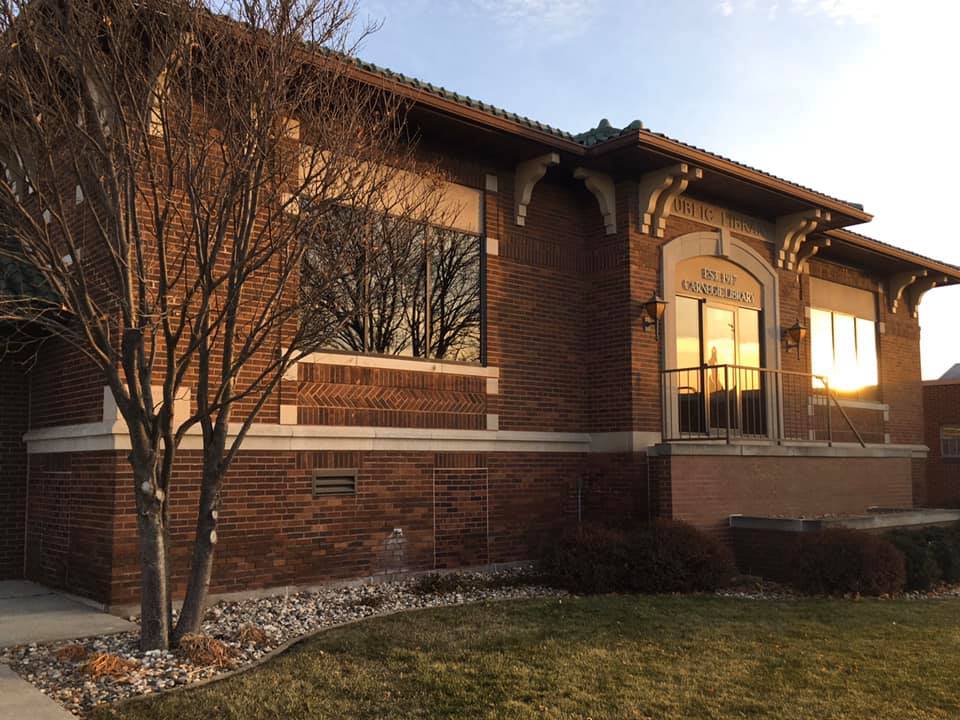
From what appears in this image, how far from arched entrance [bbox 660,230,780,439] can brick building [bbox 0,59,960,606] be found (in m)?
0.04

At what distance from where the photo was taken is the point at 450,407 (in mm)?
10883

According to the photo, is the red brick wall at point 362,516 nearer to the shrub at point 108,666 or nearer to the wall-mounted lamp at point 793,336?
the shrub at point 108,666

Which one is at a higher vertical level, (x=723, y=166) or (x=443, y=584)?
(x=723, y=166)

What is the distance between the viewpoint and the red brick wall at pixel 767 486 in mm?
11211

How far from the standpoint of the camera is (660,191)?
12.2m

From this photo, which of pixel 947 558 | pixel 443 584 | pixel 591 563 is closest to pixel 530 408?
pixel 591 563

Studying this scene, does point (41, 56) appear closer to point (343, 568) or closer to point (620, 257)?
point (343, 568)

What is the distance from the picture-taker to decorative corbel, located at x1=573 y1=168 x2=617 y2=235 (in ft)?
39.8

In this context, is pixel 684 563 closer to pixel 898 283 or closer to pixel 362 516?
pixel 362 516

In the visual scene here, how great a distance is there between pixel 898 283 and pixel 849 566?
1053 cm

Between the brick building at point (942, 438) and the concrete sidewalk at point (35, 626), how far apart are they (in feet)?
58.3

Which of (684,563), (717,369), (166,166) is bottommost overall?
(684,563)

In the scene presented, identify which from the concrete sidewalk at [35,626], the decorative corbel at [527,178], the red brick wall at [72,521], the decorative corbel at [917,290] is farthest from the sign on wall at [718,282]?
the concrete sidewalk at [35,626]

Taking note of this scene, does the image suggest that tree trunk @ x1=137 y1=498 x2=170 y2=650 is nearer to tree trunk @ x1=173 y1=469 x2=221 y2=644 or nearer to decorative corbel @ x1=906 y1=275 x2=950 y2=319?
tree trunk @ x1=173 y1=469 x2=221 y2=644
